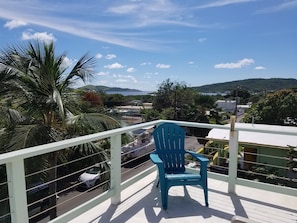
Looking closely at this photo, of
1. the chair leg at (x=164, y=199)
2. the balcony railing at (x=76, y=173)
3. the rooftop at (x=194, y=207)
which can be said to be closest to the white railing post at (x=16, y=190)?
the balcony railing at (x=76, y=173)

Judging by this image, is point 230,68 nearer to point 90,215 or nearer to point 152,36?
point 152,36

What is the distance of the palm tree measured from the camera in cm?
512

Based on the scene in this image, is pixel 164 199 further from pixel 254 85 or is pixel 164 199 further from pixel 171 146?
pixel 254 85

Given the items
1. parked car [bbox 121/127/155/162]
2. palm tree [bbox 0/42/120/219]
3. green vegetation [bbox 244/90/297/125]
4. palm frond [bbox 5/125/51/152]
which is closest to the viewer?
parked car [bbox 121/127/155/162]

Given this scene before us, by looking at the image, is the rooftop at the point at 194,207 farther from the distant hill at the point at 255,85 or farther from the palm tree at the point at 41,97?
the distant hill at the point at 255,85

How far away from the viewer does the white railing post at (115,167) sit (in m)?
2.63

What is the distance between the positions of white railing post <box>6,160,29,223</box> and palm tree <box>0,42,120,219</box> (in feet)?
11.3

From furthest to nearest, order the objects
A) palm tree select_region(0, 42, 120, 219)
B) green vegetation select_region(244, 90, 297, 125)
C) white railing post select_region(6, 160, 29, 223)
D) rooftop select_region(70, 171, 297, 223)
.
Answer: green vegetation select_region(244, 90, 297, 125) < palm tree select_region(0, 42, 120, 219) < rooftop select_region(70, 171, 297, 223) < white railing post select_region(6, 160, 29, 223)

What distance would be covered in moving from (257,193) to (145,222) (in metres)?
1.55

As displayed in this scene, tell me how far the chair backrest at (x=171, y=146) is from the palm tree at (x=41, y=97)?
2620 millimetres

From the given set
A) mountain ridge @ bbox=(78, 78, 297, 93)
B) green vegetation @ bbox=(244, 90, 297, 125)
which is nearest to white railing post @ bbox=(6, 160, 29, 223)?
green vegetation @ bbox=(244, 90, 297, 125)

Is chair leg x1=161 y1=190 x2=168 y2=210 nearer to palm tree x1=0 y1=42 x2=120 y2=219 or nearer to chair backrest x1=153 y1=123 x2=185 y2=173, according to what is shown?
chair backrest x1=153 y1=123 x2=185 y2=173

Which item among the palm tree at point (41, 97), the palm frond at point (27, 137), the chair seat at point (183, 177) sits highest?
the palm tree at point (41, 97)

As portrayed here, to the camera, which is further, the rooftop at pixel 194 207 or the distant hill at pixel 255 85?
the distant hill at pixel 255 85
